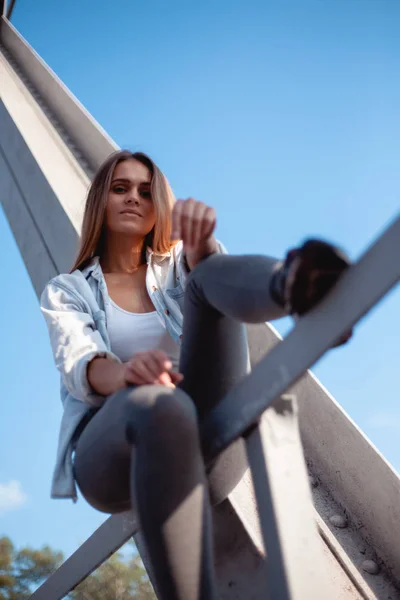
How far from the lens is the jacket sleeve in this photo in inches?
33.1

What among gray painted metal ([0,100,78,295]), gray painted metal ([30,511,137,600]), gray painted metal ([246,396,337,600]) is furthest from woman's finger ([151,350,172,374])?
gray painted metal ([0,100,78,295])

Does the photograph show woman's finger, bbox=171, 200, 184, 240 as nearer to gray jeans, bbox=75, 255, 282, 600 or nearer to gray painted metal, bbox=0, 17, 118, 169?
gray jeans, bbox=75, 255, 282, 600

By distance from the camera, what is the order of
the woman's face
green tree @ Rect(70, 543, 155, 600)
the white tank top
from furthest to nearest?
green tree @ Rect(70, 543, 155, 600)
the woman's face
the white tank top

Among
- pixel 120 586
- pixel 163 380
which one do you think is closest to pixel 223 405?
pixel 163 380

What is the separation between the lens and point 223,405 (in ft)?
2.37

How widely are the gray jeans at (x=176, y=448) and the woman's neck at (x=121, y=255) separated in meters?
0.38

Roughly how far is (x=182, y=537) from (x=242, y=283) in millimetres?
266

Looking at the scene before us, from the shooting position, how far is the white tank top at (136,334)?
40.1 inches

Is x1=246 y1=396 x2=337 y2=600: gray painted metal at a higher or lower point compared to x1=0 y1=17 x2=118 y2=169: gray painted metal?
higher

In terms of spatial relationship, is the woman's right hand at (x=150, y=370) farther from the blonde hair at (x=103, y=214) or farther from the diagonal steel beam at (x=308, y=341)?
the blonde hair at (x=103, y=214)

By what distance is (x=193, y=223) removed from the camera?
2.59 ft

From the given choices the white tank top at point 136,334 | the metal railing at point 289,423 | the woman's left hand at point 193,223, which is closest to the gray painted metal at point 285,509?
the metal railing at point 289,423

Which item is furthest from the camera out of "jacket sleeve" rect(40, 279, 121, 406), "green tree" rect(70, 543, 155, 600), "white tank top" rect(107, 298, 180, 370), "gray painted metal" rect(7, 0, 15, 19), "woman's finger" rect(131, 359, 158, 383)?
→ "gray painted metal" rect(7, 0, 15, 19)

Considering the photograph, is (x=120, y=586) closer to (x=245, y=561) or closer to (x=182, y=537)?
(x=245, y=561)
